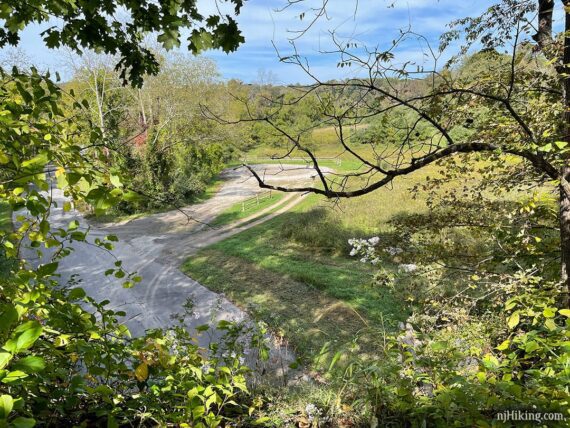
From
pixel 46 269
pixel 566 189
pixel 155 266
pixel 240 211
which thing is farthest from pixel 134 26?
pixel 240 211

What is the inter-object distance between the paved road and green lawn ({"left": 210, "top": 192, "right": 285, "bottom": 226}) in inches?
25.1

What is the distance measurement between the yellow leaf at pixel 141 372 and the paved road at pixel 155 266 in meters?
2.23

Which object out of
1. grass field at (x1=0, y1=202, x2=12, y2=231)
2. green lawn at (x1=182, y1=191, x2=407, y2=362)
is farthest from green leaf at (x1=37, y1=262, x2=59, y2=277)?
grass field at (x1=0, y1=202, x2=12, y2=231)

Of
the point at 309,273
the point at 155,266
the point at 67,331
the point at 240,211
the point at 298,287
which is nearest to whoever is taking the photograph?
the point at 67,331

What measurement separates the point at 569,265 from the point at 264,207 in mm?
18852

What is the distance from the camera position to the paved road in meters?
8.21

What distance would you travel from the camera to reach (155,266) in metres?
12.5

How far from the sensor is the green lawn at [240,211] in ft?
61.7

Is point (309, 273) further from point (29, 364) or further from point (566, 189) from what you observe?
point (29, 364)

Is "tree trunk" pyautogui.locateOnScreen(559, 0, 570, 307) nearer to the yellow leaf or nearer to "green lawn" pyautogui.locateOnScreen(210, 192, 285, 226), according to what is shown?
the yellow leaf

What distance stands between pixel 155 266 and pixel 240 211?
8.68 meters

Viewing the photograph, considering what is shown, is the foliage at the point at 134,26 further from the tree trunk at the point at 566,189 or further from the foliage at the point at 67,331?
the tree trunk at the point at 566,189

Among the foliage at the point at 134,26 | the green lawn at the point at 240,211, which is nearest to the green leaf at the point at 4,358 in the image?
the foliage at the point at 134,26

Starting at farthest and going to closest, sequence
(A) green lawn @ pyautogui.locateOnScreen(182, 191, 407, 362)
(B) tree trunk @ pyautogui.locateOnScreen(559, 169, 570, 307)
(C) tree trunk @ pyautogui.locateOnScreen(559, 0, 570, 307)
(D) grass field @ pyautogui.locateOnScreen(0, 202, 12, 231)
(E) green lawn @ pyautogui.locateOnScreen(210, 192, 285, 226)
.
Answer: (E) green lawn @ pyautogui.locateOnScreen(210, 192, 285, 226) → (D) grass field @ pyautogui.locateOnScreen(0, 202, 12, 231) → (A) green lawn @ pyautogui.locateOnScreen(182, 191, 407, 362) → (B) tree trunk @ pyautogui.locateOnScreen(559, 169, 570, 307) → (C) tree trunk @ pyautogui.locateOnScreen(559, 0, 570, 307)
